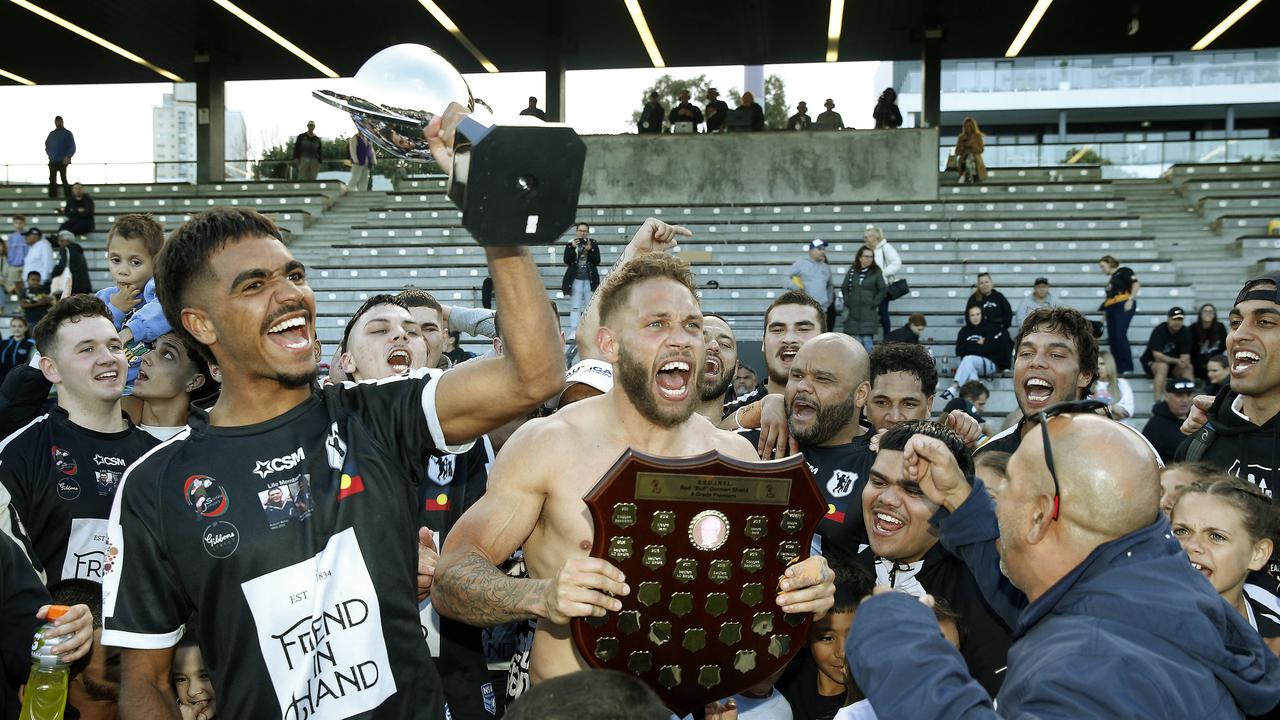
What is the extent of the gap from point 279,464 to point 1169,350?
14621 millimetres

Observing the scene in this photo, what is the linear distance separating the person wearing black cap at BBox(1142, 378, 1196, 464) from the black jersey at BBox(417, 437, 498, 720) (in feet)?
23.8

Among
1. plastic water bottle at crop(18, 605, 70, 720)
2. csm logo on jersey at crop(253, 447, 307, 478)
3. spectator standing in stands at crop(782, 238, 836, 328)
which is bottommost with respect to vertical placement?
plastic water bottle at crop(18, 605, 70, 720)

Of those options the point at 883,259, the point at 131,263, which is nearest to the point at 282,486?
the point at 131,263

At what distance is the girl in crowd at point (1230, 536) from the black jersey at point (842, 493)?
1191 mm

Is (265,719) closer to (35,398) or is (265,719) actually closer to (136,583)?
(136,583)

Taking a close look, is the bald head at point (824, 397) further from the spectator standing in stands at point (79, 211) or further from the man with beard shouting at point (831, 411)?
the spectator standing in stands at point (79, 211)

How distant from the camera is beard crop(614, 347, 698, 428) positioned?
3.16 m

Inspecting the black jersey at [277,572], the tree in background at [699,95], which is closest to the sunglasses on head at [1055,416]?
the black jersey at [277,572]

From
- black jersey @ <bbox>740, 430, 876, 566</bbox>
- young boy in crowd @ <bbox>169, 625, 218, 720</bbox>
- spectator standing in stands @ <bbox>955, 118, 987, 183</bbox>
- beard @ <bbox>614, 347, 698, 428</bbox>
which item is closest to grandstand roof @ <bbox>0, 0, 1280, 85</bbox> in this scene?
spectator standing in stands @ <bbox>955, 118, 987, 183</bbox>

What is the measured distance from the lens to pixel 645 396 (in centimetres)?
317

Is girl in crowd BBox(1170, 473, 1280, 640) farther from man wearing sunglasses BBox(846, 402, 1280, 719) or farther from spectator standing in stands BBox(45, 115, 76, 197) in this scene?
spectator standing in stands BBox(45, 115, 76, 197)

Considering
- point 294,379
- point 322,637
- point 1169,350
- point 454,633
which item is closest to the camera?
point 322,637

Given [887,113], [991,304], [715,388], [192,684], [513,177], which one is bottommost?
[192,684]

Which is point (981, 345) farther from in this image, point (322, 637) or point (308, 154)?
point (308, 154)
